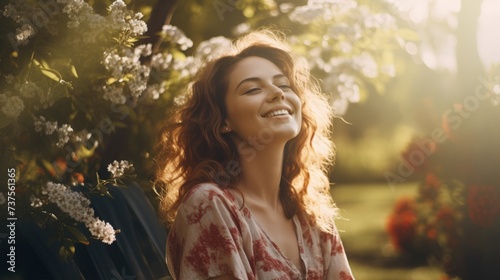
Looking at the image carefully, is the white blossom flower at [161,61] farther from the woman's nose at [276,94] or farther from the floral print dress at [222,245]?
the floral print dress at [222,245]

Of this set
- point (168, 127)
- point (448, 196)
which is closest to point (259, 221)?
point (168, 127)

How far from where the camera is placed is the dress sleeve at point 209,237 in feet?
7.64

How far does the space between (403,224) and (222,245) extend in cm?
520

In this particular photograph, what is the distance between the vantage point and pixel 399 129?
54.7 ft

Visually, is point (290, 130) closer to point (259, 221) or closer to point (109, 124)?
point (259, 221)

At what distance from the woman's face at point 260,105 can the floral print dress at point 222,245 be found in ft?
0.69

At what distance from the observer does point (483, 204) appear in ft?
16.7

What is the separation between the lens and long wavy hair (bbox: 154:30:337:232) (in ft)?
8.57

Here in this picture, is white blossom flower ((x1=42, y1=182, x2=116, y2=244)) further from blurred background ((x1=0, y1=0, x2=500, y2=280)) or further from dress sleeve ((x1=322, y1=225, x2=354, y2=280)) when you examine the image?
dress sleeve ((x1=322, y1=225, x2=354, y2=280))

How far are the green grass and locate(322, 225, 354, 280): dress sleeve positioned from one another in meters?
2.91

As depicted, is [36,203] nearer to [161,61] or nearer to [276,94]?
[276,94]

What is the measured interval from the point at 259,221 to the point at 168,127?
1.70 ft

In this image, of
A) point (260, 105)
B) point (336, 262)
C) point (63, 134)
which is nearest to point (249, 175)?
point (260, 105)

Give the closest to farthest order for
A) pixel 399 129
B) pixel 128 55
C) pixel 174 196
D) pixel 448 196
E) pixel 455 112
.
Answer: pixel 174 196 → pixel 128 55 → pixel 455 112 → pixel 448 196 → pixel 399 129
